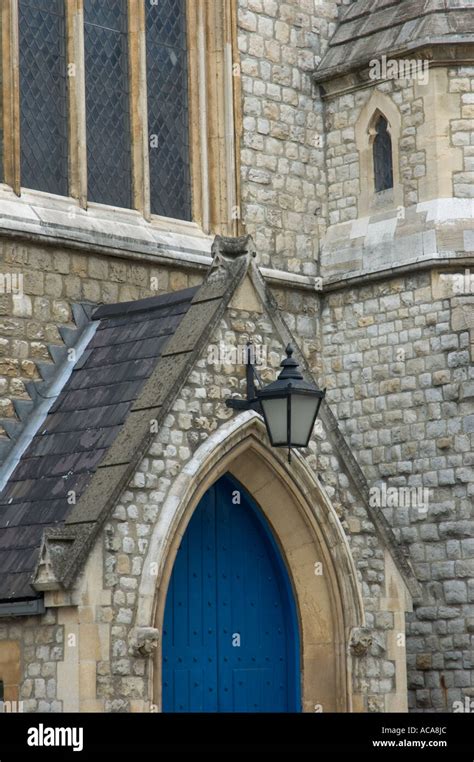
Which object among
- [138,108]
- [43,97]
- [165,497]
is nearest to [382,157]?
[138,108]

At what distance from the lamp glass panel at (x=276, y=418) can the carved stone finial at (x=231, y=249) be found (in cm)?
110

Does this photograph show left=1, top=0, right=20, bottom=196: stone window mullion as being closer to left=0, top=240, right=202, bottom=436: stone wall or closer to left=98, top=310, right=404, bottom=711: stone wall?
left=0, top=240, right=202, bottom=436: stone wall

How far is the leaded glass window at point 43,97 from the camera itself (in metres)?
14.5

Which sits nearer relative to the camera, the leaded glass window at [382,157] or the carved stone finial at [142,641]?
the carved stone finial at [142,641]

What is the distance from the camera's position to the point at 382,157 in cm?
1606

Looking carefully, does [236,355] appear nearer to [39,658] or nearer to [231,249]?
[231,249]

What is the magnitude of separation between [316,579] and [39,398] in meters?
2.45

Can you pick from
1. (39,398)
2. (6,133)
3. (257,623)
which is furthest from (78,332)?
(257,623)

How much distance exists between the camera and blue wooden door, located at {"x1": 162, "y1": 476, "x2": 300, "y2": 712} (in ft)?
44.3

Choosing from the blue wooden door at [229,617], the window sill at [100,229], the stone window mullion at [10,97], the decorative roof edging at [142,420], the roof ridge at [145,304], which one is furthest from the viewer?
the stone window mullion at [10,97]

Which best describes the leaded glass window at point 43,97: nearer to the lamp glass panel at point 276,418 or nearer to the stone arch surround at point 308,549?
the stone arch surround at point 308,549

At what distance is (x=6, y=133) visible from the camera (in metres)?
14.2

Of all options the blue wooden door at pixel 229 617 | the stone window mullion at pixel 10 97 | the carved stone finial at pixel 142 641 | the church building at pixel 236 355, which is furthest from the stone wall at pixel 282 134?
the carved stone finial at pixel 142 641

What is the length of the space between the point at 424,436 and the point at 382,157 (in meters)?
2.55
